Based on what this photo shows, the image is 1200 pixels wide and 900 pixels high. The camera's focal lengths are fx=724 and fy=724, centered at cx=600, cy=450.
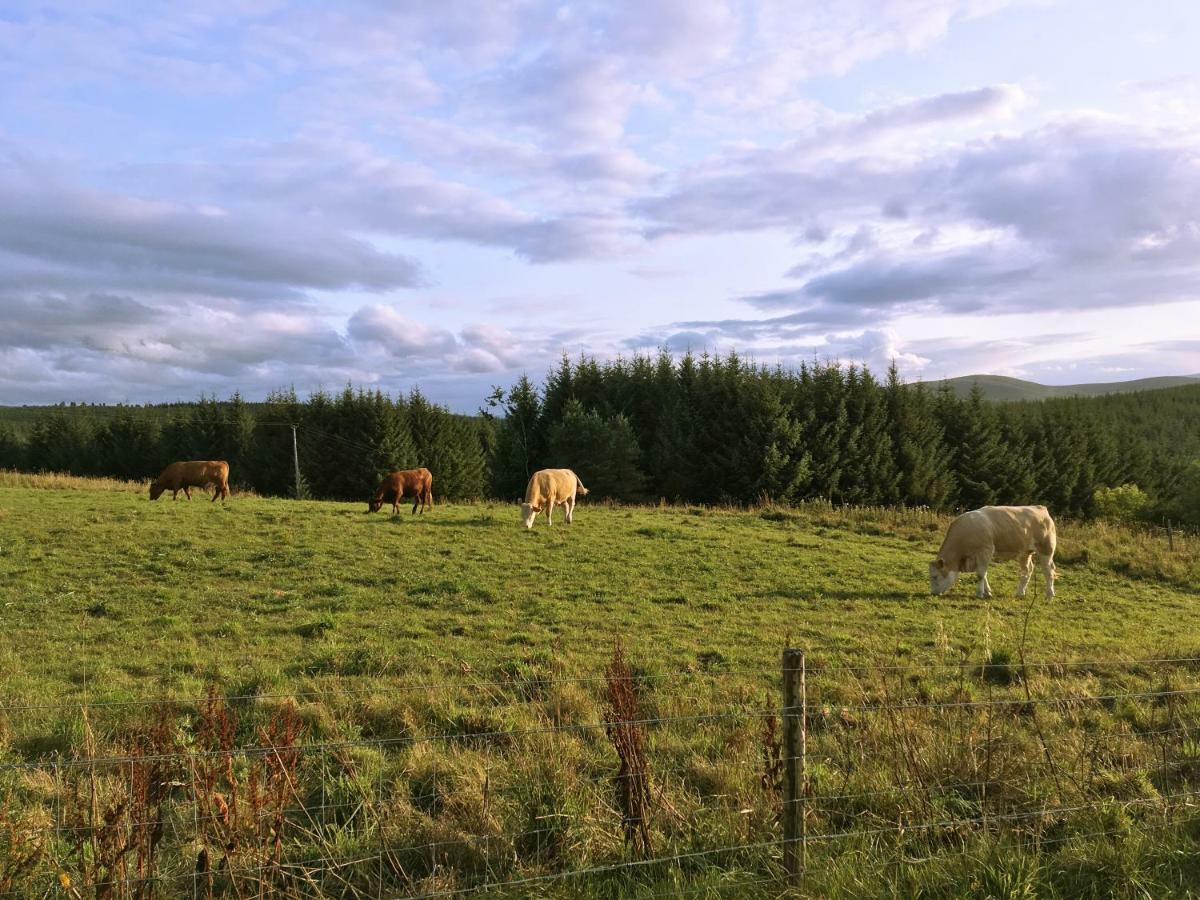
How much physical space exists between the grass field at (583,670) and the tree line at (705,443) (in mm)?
21914

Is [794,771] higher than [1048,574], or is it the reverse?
[794,771]

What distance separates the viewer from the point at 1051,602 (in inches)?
559

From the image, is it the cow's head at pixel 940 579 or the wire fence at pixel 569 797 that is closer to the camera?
the wire fence at pixel 569 797

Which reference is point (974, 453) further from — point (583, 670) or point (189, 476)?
point (583, 670)

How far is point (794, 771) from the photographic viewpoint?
12.5 ft

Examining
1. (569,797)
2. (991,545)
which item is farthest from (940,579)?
(569,797)

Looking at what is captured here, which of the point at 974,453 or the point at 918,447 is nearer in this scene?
the point at 918,447

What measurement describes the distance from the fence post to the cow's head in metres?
11.8

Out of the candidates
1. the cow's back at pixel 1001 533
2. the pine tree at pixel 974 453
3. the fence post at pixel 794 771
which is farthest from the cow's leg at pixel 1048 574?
the pine tree at pixel 974 453

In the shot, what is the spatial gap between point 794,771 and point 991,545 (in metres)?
12.8

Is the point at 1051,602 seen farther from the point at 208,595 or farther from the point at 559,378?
the point at 559,378

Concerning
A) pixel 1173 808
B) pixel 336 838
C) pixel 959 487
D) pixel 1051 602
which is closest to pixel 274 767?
pixel 336 838

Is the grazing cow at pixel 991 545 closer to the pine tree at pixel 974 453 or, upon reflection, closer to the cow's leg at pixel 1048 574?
the cow's leg at pixel 1048 574

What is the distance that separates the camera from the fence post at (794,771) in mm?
3791
